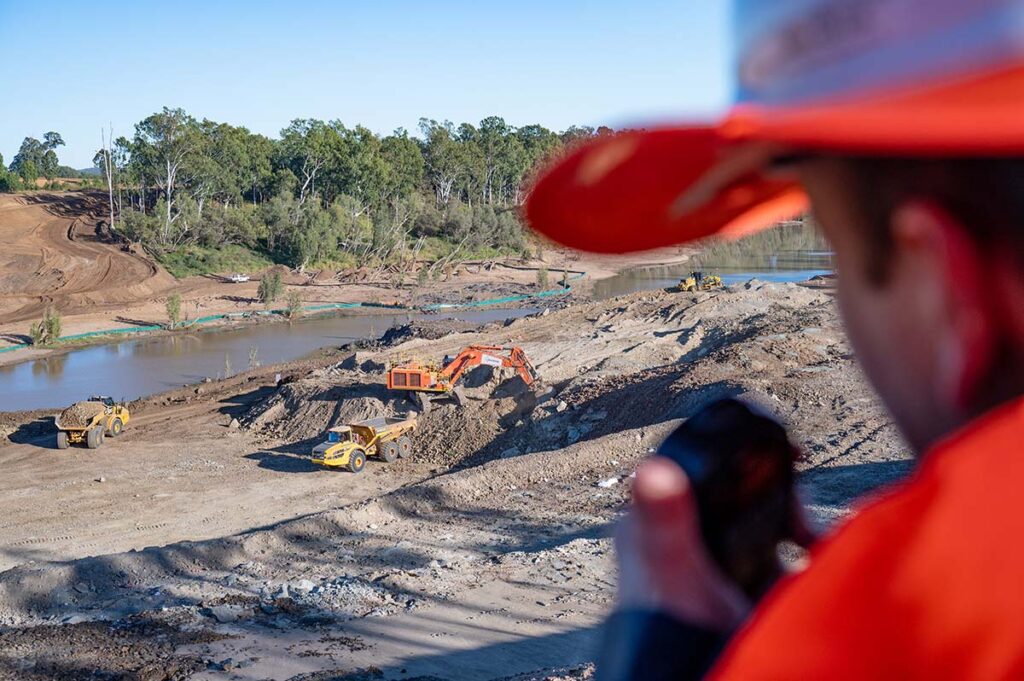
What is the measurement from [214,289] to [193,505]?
36.2 meters

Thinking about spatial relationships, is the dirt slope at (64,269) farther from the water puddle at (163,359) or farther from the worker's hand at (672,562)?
the worker's hand at (672,562)

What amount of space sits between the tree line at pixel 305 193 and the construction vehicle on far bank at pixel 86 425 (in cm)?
3526

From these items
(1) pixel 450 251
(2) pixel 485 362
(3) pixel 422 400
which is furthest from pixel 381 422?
(1) pixel 450 251

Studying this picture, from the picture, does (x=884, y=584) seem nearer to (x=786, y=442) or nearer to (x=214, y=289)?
(x=786, y=442)

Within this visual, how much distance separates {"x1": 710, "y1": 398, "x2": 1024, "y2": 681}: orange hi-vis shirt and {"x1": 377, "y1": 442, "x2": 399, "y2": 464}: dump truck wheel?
19.0 metres

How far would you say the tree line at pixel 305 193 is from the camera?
5966 cm

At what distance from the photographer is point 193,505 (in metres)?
17.6

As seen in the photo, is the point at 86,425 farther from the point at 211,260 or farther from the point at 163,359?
the point at 211,260

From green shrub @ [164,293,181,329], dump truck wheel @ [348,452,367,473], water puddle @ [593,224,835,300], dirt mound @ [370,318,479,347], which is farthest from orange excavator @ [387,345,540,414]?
water puddle @ [593,224,835,300]

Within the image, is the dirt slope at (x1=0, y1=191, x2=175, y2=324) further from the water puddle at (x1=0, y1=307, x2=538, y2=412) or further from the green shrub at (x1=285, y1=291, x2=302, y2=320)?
the water puddle at (x1=0, y1=307, x2=538, y2=412)

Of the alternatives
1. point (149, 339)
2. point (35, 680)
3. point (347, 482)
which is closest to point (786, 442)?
point (35, 680)

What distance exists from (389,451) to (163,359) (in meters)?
21.4

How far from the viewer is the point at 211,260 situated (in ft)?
185

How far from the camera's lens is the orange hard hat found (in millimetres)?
601
